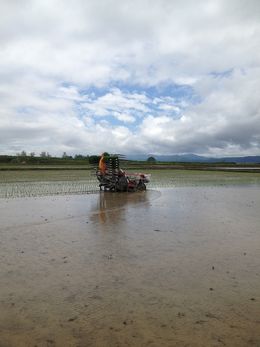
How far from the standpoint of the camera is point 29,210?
14336mm

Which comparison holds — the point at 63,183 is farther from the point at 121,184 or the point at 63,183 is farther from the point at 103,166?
the point at 121,184

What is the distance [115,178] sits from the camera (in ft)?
77.6

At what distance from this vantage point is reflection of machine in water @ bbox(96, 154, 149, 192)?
23562 millimetres

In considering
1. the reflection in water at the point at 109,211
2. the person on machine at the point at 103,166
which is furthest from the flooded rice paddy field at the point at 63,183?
the reflection in water at the point at 109,211

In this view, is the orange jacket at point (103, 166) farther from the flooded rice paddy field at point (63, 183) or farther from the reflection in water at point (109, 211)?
the reflection in water at point (109, 211)

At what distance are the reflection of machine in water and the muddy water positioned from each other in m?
11.5

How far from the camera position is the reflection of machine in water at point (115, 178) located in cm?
2356

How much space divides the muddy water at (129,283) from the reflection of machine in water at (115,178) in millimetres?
11543

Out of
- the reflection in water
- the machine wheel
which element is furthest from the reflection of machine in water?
the reflection in water

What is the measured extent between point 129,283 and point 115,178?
17.6 metres

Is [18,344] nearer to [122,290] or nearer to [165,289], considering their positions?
[122,290]

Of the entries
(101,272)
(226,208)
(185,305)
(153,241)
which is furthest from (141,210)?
(185,305)

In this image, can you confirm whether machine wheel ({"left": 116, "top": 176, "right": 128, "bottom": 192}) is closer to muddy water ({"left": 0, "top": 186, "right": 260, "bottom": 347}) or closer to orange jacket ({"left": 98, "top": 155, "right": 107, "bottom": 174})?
orange jacket ({"left": 98, "top": 155, "right": 107, "bottom": 174})

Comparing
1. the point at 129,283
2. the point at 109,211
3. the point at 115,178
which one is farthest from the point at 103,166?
the point at 129,283
